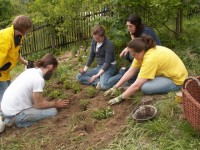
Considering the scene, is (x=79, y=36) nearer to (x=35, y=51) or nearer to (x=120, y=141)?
(x=35, y=51)

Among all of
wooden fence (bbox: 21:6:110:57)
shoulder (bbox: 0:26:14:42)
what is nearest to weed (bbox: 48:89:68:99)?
shoulder (bbox: 0:26:14:42)

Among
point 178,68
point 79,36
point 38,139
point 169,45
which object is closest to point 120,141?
point 38,139

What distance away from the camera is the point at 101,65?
6.43 metres

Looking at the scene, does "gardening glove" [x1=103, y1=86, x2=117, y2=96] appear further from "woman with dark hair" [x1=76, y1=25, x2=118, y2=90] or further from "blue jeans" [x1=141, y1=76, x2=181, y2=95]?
"blue jeans" [x1=141, y1=76, x2=181, y2=95]

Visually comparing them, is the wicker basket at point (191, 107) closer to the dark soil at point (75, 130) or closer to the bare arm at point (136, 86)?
the bare arm at point (136, 86)

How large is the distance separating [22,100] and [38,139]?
0.62 meters

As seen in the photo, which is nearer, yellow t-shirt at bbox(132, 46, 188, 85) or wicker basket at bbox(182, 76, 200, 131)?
wicker basket at bbox(182, 76, 200, 131)

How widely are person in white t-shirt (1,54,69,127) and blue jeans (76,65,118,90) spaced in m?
1.18

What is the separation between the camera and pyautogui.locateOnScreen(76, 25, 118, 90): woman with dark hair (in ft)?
19.6

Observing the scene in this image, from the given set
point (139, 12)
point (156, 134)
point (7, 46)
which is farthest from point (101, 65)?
point (156, 134)

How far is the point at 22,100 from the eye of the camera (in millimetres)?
4977

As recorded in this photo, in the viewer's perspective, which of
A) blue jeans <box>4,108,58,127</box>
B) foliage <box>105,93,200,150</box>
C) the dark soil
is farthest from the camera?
blue jeans <box>4,108,58,127</box>

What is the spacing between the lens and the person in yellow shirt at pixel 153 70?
16.0 feet

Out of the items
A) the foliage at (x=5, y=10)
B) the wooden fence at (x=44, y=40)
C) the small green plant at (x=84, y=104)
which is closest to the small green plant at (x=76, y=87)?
the small green plant at (x=84, y=104)
